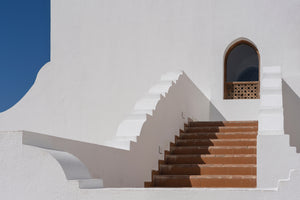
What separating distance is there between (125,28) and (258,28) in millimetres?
3552

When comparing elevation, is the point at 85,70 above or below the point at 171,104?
above

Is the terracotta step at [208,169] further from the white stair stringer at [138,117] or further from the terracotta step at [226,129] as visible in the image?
the terracotta step at [226,129]

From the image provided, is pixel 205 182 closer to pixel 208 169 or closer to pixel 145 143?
pixel 208 169

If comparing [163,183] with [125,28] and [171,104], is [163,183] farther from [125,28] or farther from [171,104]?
[125,28]

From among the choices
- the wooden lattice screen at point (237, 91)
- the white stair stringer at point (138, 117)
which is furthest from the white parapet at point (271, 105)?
the white stair stringer at point (138, 117)

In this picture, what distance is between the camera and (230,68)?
19.2 metres

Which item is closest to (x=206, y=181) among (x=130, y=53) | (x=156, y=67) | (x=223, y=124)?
(x=223, y=124)

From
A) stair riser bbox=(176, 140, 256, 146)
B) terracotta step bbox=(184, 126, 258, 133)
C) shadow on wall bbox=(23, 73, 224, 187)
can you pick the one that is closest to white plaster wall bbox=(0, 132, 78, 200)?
shadow on wall bbox=(23, 73, 224, 187)

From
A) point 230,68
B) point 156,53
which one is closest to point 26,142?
point 156,53

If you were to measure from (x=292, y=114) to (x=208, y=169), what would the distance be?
3.89 meters

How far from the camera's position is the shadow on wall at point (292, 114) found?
37.6 ft

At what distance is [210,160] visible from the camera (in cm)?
891

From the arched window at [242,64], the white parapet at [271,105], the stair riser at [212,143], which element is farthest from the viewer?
the arched window at [242,64]

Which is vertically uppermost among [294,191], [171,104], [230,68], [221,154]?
[230,68]
